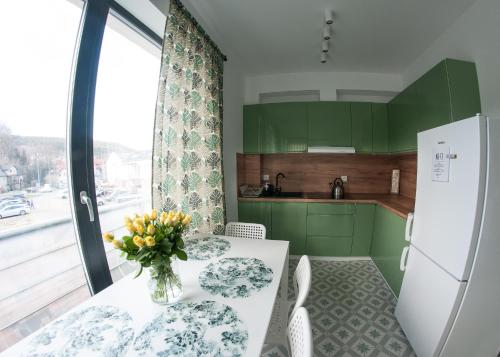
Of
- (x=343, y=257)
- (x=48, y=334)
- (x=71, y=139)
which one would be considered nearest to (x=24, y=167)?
(x=71, y=139)

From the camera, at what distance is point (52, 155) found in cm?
98

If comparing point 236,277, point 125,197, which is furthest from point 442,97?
point 125,197

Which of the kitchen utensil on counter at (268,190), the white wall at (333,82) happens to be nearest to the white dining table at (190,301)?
the kitchen utensil on counter at (268,190)

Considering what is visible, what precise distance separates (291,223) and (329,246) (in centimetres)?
58

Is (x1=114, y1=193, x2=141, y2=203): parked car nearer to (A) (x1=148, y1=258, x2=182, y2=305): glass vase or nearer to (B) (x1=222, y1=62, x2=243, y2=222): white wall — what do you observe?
(A) (x1=148, y1=258, x2=182, y2=305): glass vase

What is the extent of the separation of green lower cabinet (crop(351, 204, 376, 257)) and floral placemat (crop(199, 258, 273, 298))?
6.00 feet

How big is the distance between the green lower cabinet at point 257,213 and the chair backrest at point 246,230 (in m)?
0.79

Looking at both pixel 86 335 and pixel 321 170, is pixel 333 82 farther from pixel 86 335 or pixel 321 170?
pixel 86 335

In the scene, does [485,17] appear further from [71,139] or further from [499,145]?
[71,139]

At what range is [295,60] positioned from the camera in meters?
2.49

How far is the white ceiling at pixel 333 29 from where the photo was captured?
1.62 metres

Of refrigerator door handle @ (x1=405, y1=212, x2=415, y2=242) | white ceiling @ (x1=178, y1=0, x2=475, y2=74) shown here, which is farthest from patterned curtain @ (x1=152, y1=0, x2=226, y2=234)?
A: refrigerator door handle @ (x1=405, y1=212, x2=415, y2=242)

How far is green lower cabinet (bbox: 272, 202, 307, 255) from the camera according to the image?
2.54 m

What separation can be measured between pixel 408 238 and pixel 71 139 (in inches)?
89.5
